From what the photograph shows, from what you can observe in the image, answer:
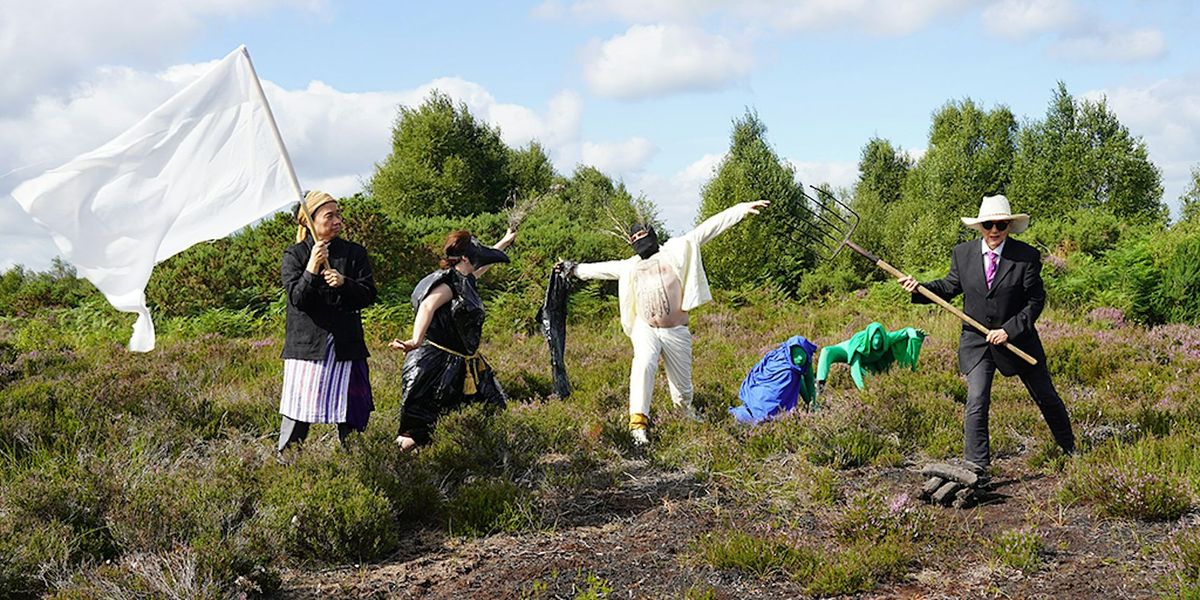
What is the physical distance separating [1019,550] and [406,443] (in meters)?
3.85

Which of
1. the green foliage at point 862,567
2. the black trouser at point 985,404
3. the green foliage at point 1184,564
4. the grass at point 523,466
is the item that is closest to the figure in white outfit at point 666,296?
the grass at point 523,466

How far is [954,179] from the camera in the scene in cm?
2902

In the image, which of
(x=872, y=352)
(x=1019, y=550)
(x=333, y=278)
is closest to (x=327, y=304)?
(x=333, y=278)

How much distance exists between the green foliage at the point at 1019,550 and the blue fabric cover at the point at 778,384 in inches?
107

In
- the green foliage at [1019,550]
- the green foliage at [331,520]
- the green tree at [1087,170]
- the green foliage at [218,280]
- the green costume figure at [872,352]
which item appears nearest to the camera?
the green foliage at [1019,550]

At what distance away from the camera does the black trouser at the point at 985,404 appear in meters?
5.76

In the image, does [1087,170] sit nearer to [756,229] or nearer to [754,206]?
[756,229]

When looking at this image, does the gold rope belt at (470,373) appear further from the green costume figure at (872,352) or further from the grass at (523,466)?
the green costume figure at (872,352)

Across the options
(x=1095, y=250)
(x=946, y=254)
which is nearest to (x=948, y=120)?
(x=946, y=254)

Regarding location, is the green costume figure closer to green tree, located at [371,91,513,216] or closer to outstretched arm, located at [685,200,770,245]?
outstretched arm, located at [685,200,770,245]

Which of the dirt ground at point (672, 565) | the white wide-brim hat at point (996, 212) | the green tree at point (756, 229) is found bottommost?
the dirt ground at point (672, 565)

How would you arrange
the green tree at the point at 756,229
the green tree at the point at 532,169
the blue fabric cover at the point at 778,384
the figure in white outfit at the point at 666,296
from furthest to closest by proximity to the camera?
the green tree at the point at 532,169 → the green tree at the point at 756,229 → the blue fabric cover at the point at 778,384 → the figure in white outfit at the point at 666,296

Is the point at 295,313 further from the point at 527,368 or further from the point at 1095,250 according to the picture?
the point at 1095,250

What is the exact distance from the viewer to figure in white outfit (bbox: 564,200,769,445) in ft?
24.2
